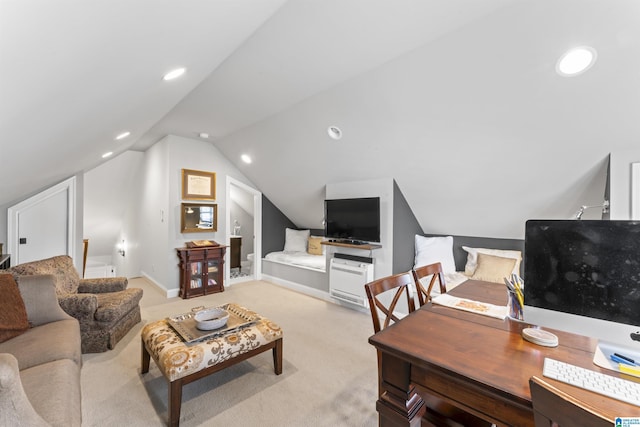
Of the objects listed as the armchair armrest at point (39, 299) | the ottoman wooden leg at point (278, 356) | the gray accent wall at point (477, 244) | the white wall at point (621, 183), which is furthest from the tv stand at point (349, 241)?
the armchair armrest at point (39, 299)

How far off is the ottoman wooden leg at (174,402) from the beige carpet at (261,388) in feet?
0.30

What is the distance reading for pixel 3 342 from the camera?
193cm

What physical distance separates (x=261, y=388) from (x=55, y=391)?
50.2 inches

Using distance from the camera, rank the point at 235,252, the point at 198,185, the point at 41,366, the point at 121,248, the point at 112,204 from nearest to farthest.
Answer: the point at 41,366 < the point at 198,185 < the point at 112,204 < the point at 235,252 < the point at 121,248

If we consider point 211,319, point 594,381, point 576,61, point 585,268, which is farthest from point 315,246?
point 594,381

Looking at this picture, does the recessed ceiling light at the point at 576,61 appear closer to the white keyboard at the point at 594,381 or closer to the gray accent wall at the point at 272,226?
the white keyboard at the point at 594,381

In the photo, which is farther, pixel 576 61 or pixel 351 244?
pixel 351 244

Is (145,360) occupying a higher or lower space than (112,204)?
lower

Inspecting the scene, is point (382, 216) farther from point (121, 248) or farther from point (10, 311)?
point (121, 248)

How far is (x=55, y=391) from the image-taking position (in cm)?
143

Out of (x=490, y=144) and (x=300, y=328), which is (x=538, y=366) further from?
(x=300, y=328)

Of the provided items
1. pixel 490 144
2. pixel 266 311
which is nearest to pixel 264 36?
pixel 490 144

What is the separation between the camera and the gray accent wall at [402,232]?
373cm

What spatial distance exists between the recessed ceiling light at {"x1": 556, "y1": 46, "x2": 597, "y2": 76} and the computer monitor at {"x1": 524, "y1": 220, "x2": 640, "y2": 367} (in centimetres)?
151
